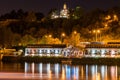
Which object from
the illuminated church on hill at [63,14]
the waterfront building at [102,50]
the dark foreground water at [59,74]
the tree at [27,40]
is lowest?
the dark foreground water at [59,74]

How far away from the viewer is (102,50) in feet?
276

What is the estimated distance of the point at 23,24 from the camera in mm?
148750

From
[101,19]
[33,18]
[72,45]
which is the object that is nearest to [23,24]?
[33,18]

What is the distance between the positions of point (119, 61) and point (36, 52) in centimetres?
1791

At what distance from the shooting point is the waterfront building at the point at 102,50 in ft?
272

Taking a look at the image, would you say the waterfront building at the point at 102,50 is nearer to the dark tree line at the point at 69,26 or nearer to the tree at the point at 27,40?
the dark tree line at the point at 69,26

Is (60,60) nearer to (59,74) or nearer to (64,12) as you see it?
(59,74)

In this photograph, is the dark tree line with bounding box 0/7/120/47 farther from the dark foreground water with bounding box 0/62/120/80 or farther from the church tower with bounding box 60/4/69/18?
the dark foreground water with bounding box 0/62/120/80

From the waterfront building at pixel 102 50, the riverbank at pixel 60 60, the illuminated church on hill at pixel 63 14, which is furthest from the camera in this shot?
the illuminated church on hill at pixel 63 14

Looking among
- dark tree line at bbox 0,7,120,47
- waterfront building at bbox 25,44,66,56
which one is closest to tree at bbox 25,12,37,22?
dark tree line at bbox 0,7,120,47

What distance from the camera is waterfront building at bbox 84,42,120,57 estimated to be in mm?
83000

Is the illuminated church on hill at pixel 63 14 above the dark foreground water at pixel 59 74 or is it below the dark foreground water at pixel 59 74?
above

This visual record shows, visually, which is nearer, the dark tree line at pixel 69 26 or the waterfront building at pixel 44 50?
the waterfront building at pixel 44 50

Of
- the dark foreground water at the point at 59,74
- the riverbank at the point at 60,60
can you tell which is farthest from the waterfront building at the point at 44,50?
the dark foreground water at the point at 59,74
